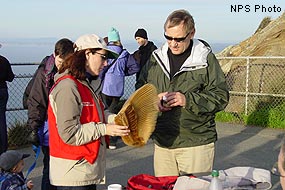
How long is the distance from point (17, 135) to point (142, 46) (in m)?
2.91

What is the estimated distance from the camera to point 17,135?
27.5 ft

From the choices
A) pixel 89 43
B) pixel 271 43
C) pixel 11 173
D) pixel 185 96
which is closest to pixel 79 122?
pixel 89 43

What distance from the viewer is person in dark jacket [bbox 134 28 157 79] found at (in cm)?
920

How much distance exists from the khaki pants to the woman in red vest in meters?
0.65

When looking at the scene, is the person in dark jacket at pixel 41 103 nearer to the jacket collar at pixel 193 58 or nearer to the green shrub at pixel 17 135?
the jacket collar at pixel 193 58

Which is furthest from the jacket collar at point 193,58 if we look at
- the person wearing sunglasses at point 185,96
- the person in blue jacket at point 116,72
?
the person in blue jacket at point 116,72

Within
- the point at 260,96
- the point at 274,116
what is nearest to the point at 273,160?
the point at 274,116

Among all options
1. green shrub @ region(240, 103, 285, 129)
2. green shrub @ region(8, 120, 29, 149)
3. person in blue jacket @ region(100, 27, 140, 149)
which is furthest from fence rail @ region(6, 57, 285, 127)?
green shrub @ region(8, 120, 29, 149)

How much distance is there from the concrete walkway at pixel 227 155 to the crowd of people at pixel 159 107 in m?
2.50

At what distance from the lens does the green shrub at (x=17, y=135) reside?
830cm

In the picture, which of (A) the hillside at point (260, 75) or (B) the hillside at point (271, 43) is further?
(B) the hillside at point (271, 43)

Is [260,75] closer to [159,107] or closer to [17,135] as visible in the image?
[17,135]

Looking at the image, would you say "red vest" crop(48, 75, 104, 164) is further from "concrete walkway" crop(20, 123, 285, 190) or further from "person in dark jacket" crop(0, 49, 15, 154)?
"person in dark jacket" crop(0, 49, 15, 154)

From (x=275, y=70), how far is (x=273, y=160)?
4835 millimetres
